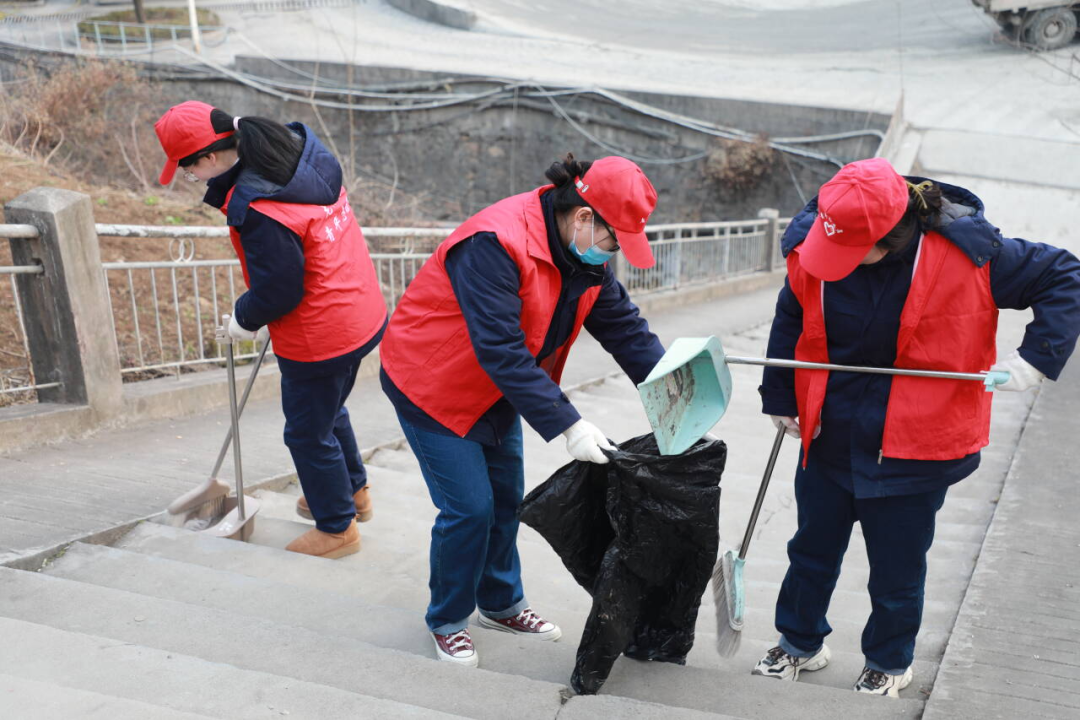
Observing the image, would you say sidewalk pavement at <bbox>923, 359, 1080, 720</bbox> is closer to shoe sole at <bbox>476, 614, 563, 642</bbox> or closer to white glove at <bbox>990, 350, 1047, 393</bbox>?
white glove at <bbox>990, 350, 1047, 393</bbox>

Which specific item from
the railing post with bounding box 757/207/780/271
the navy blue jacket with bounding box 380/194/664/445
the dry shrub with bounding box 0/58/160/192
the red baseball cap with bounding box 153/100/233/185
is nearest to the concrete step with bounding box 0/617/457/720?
the navy blue jacket with bounding box 380/194/664/445

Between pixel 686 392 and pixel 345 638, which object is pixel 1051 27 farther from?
pixel 345 638

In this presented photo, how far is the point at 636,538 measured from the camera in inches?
98.9

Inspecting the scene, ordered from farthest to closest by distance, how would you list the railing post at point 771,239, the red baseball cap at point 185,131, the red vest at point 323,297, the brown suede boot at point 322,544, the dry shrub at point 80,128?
1. the railing post at point 771,239
2. the dry shrub at point 80,128
3. the brown suede boot at point 322,544
4. the red vest at point 323,297
5. the red baseball cap at point 185,131

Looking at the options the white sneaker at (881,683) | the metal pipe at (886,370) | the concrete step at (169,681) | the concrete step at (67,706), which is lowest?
the white sneaker at (881,683)

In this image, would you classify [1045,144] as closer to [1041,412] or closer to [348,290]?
[1041,412]

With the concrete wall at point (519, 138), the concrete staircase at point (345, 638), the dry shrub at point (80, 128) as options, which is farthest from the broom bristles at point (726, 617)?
the concrete wall at point (519, 138)

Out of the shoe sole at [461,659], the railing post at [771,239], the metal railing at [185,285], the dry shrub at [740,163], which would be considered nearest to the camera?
the shoe sole at [461,659]

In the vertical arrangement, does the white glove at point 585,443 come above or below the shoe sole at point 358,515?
above

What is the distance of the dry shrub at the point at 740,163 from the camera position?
1684 centimetres

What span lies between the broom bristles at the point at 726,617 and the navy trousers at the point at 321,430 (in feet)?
5.08

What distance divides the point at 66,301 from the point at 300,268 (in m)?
1.98

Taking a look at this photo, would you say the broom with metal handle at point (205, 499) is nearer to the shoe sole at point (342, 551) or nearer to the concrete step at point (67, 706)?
the shoe sole at point (342, 551)

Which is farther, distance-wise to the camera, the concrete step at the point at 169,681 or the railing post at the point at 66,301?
the railing post at the point at 66,301
